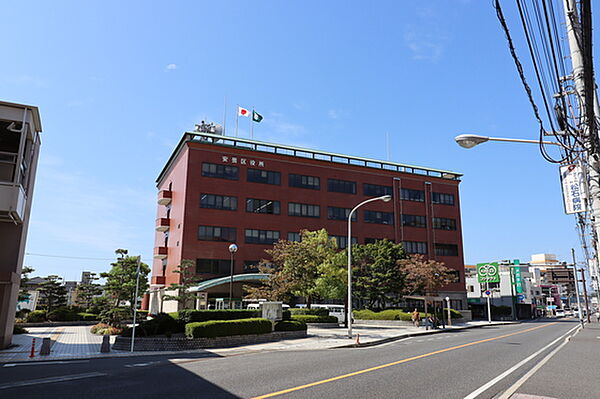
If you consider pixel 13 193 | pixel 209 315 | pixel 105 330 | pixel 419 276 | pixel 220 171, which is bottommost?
pixel 105 330

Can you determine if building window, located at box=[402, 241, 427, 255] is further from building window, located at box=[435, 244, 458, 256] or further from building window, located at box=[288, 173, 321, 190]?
building window, located at box=[288, 173, 321, 190]

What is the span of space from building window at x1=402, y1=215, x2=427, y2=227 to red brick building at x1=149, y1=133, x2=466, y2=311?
0.46ft

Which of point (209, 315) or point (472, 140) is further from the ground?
point (472, 140)

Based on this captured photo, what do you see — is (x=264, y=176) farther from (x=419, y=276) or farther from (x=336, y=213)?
(x=419, y=276)

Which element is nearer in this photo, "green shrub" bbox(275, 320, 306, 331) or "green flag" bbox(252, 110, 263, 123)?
"green shrub" bbox(275, 320, 306, 331)

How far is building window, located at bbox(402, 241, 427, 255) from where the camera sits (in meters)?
58.5

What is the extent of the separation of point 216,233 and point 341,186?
58.7 ft

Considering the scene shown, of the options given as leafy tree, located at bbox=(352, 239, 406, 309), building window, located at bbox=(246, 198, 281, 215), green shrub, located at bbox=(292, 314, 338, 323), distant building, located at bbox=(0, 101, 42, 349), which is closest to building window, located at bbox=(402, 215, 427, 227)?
leafy tree, located at bbox=(352, 239, 406, 309)

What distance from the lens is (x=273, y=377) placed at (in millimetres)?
10750

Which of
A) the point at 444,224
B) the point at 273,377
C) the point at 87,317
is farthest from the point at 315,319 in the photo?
the point at 444,224

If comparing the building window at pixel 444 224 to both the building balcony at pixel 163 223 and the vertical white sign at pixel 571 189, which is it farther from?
the vertical white sign at pixel 571 189

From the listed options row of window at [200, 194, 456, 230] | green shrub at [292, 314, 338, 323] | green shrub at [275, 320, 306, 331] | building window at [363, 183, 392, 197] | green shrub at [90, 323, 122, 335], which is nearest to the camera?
green shrub at [275, 320, 306, 331]

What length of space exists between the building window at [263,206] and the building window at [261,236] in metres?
2.30

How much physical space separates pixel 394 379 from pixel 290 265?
24.4 m
